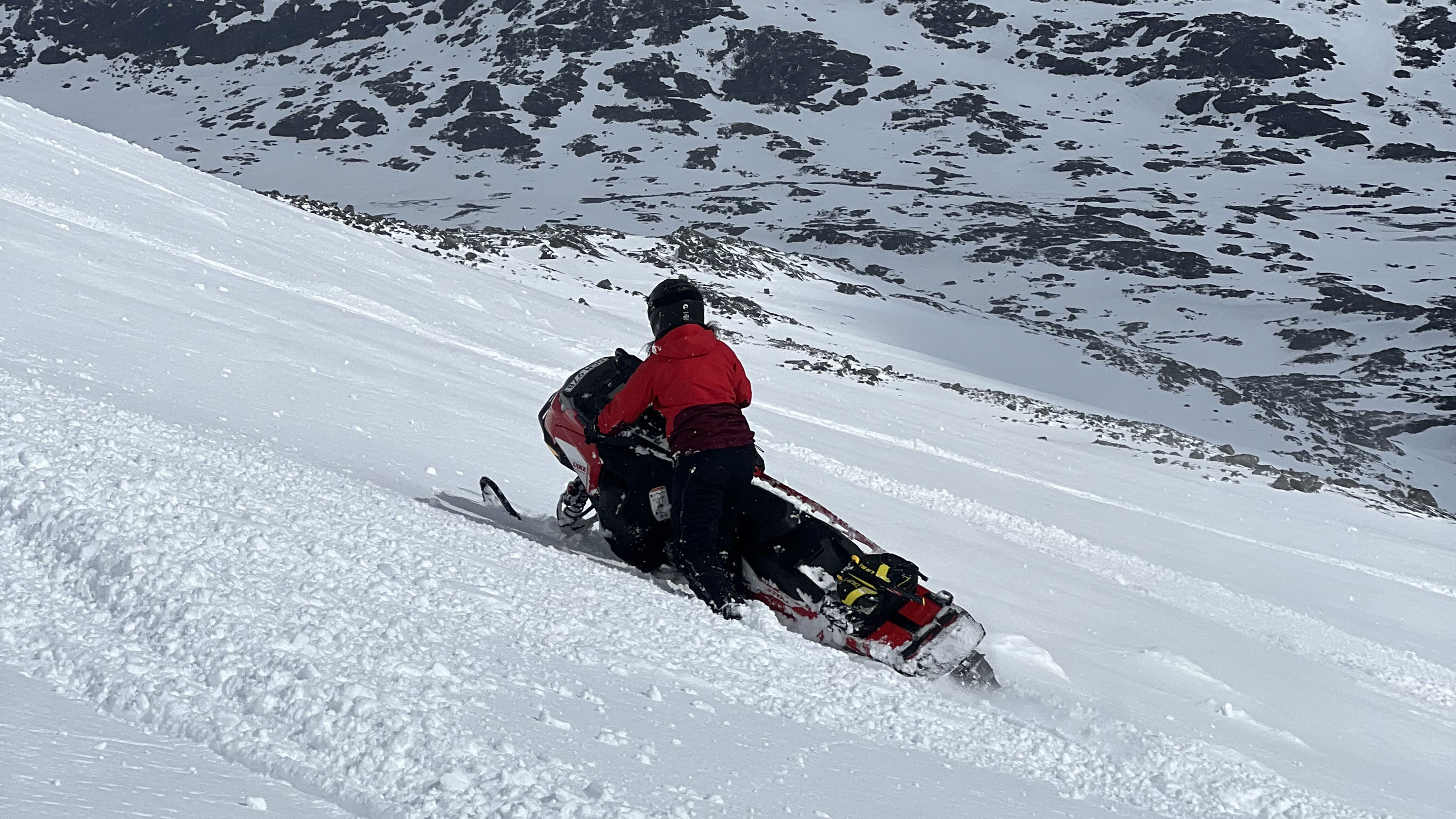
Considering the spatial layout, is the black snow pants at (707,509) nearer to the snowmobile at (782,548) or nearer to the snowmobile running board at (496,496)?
the snowmobile at (782,548)

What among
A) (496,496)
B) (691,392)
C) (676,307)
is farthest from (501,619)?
(496,496)

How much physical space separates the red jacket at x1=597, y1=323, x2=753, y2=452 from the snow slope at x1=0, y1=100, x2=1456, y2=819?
78 cm

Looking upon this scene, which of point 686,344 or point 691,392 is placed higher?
point 686,344

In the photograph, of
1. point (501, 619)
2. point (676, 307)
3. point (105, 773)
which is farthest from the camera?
point (676, 307)

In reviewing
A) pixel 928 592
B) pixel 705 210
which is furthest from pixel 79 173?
pixel 705 210

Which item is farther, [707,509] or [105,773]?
[707,509]

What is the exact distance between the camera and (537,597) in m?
4.39

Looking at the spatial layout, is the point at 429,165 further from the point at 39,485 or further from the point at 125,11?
the point at 39,485

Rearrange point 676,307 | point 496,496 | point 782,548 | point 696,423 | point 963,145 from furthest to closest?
1. point 963,145
2. point 496,496
3. point 782,548
4. point 676,307
5. point 696,423

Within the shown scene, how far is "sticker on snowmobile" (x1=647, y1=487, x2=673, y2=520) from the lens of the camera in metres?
5.68

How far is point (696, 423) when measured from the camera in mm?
5254

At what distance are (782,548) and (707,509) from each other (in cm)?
56

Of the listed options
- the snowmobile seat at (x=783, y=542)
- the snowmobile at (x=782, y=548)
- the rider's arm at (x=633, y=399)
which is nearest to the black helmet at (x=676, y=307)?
the rider's arm at (x=633, y=399)

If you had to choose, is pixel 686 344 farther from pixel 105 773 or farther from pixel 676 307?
pixel 105 773
